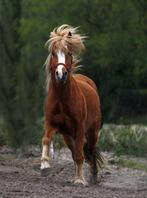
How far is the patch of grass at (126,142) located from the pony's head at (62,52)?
315 inches

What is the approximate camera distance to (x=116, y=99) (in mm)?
48125

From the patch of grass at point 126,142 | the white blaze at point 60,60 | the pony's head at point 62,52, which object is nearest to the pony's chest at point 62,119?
the pony's head at point 62,52

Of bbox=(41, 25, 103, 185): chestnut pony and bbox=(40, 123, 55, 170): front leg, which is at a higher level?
bbox=(41, 25, 103, 185): chestnut pony

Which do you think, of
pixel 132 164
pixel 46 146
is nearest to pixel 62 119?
pixel 46 146

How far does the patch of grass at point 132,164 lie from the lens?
18.0 m

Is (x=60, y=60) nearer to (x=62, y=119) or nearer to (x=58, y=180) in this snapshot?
(x=62, y=119)

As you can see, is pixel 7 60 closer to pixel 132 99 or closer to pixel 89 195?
pixel 89 195

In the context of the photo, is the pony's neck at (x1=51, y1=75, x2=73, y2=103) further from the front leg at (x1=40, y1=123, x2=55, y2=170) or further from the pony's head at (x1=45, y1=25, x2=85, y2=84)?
the front leg at (x1=40, y1=123, x2=55, y2=170)

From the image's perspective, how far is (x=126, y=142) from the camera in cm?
2130

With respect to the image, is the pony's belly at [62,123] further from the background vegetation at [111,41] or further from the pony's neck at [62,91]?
the background vegetation at [111,41]

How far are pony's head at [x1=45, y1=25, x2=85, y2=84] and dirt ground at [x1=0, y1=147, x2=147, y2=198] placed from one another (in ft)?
5.39

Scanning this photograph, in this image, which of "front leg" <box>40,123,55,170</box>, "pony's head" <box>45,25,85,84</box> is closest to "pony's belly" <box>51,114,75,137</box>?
"front leg" <box>40,123,55,170</box>

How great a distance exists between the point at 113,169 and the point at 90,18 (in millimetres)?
29330

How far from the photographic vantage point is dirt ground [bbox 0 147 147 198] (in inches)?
431
